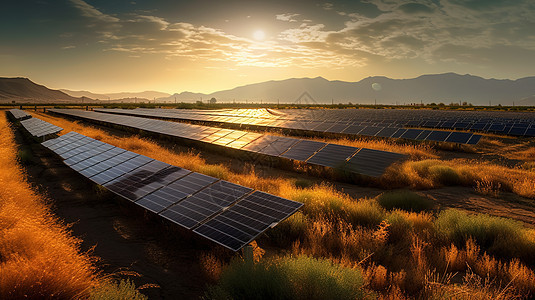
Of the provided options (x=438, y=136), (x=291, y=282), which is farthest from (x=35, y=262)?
(x=438, y=136)

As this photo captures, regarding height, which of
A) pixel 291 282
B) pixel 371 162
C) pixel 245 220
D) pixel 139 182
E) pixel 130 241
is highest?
pixel 371 162

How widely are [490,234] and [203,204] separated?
7.70 metres

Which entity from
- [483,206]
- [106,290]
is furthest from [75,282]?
[483,206]

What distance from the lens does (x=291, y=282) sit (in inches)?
184

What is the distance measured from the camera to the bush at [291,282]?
444 cm

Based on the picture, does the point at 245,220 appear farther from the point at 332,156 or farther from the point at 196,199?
the point at 332,156

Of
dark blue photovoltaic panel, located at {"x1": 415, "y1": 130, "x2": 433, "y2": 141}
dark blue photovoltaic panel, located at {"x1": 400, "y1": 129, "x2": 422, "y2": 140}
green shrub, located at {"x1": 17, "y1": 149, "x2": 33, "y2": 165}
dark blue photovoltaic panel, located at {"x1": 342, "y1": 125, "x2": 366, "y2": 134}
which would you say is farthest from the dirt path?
dark blue photovoltaic panel, located at {"x1": 415, "y1": 130, "x2": 433, "y2": 141}

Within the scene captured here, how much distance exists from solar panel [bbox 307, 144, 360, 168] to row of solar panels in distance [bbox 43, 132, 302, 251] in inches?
278

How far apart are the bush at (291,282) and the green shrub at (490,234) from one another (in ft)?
13.1

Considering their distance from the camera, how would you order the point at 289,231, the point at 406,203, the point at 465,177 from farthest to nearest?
the point at 465,177 → the point at 406,203 → the point at 289,231

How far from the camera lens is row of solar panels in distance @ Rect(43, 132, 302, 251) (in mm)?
6207

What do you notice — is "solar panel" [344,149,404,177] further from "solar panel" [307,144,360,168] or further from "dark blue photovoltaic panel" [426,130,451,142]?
"dark blue photovoltaic panel" [426,130,451,142]

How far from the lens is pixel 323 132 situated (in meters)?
27.2

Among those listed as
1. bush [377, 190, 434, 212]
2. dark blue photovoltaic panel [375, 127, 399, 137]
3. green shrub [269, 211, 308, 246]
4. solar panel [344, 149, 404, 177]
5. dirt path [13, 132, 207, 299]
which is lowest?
dirt path [13, 132, 207, 299]
